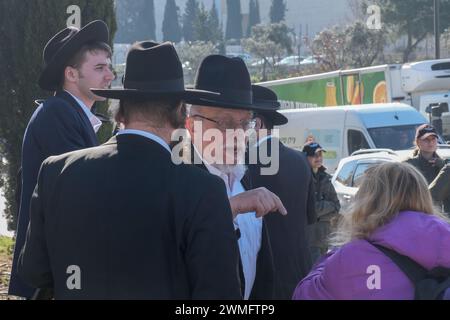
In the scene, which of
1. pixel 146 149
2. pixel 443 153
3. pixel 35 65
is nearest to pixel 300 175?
pixel 146 149

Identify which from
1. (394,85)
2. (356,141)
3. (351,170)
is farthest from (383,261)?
(394,85)

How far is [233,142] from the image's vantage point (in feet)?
11.4

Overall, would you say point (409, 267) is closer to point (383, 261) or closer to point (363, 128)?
point (383, 261)

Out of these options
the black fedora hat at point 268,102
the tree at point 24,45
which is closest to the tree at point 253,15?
the tree at point 24,45

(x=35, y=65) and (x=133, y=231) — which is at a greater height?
(x=35, y=65)

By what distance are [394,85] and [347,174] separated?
9313 mm

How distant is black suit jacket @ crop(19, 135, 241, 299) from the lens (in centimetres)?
250

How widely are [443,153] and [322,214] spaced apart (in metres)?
3.78

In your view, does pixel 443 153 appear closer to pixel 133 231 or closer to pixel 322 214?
pixel 322 214

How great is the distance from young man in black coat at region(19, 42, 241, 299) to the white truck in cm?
1669

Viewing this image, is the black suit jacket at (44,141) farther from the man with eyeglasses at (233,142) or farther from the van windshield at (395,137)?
the van windshield at (395,137)

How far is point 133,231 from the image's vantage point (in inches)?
100

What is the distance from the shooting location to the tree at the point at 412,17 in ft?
151

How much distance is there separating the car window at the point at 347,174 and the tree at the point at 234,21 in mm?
76937
